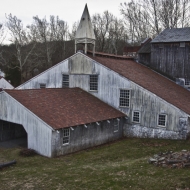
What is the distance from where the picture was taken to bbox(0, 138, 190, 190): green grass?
13477 mm

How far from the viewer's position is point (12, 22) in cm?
5478

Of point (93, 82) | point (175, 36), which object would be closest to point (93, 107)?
point (93, 82)

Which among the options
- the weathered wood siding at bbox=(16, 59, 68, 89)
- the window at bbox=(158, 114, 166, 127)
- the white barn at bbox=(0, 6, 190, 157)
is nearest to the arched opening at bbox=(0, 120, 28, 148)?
the white barn at bbox=(0, 6, 190, 157)

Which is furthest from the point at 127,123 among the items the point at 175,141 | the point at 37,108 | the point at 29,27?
the point at 29,27

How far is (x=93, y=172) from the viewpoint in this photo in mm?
15945

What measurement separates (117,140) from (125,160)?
7.91 m

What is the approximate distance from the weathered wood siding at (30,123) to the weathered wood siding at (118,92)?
947 centimetres

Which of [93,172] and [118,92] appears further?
[118,92]

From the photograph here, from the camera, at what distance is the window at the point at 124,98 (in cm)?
2736

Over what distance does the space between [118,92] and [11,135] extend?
38.3 feet

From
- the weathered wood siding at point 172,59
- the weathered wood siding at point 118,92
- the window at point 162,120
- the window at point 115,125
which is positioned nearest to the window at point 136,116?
the weathered wood siding at point 118,92

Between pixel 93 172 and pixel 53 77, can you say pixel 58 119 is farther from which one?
pixel 53 77

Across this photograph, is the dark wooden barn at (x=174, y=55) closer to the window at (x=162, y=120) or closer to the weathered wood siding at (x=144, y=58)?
the weathered wood siding at (x=144, y=58)

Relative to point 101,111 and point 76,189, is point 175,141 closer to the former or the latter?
point 101,111
